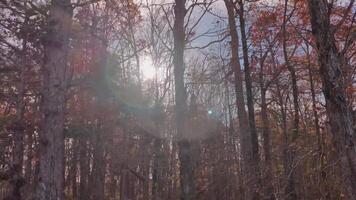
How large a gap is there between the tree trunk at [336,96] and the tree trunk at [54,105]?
497cm

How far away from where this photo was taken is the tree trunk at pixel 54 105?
23.5ft

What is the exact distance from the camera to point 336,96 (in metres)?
4.32

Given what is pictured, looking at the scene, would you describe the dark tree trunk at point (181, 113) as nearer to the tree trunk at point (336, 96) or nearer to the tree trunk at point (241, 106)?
the tree trunk at point (241, 106)

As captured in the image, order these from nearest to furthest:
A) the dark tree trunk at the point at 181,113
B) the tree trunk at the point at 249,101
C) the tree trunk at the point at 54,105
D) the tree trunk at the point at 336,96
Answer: the tree trunk at the point at 336,96
the tree trunk at the point at 54,105
the dark tree trunk at the point at 181,113
the tree trunk at the point at 249,101

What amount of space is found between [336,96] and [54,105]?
5179 mm

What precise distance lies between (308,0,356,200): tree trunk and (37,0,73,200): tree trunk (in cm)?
497

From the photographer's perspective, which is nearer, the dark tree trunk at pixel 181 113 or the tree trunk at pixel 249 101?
the dark tree trunk at pixel 181 113

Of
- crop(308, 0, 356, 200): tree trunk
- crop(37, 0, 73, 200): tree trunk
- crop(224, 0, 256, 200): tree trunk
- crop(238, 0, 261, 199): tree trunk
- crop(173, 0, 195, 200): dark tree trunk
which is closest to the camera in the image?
crop(308, 0, 356, 200): tree trunk

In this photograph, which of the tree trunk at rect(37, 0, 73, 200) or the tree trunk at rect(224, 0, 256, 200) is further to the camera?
the tree trunk at rect(224, 0, 256, 200)

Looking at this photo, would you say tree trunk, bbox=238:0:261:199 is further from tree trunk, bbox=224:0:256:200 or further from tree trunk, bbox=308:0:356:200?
tree trunk, bbox=308:0:356:200

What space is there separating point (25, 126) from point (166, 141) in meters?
9.11

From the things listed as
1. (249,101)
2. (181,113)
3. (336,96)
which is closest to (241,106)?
(249,101)

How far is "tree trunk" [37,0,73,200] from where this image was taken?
23.5 feet

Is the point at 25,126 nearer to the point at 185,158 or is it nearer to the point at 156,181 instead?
the point at 185,158
